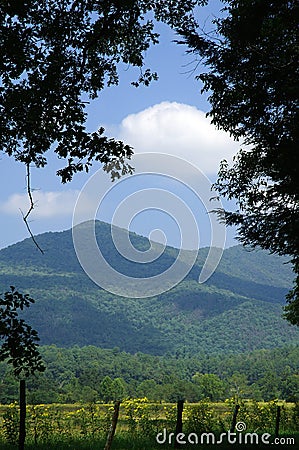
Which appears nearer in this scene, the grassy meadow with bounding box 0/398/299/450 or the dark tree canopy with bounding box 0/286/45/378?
the dark tree canopy with bounding box 0/286/45/378

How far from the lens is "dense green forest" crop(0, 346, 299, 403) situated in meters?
84.4

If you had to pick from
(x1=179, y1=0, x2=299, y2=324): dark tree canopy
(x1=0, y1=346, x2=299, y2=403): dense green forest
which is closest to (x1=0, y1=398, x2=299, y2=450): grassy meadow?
(x1=179, y1=0, x2=299, y2=324): dark tree canopy

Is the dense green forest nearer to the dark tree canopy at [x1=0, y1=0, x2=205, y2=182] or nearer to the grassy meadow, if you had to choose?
the grassy meadow

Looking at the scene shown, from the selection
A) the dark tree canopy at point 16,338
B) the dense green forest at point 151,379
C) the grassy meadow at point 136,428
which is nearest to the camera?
the dark tree canopy at point 16,338

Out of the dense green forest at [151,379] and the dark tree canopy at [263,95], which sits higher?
the dark tree canopy at [263,95]

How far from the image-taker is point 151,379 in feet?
389

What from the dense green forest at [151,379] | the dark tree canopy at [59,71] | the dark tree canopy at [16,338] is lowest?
the dense green forest at [151,379]

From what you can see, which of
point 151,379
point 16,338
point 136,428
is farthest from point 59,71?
point 151,379

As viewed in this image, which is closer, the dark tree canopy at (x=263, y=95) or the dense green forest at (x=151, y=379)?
the dark tree canopy at (x=263, y=95)

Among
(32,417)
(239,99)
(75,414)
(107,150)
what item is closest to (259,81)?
(239,99)

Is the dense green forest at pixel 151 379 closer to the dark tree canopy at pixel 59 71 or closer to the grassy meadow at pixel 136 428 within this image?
the grassy meadow at pixel 136 428

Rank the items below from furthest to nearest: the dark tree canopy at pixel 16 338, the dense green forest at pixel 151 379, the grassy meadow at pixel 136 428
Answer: the dense green forest at pixel 151 379, the grassy meadow at pixel 136 428, the dark tree canopy at pixel 16 338

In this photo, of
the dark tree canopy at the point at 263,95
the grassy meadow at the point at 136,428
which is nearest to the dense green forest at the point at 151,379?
the grassy meadow at the point at 136,428

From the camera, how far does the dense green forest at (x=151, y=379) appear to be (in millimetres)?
84375
